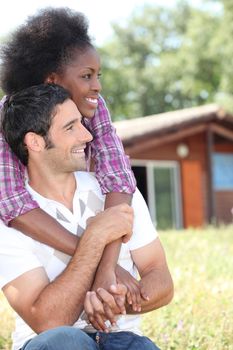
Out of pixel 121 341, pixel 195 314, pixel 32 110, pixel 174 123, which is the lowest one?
pixel 195 314

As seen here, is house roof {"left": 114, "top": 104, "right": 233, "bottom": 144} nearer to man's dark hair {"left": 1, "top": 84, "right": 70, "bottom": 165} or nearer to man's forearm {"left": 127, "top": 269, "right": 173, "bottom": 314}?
man's dark hair {"left": 1, "top": 84, "right": 70, "bottom": 165}

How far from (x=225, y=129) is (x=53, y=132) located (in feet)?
62.1

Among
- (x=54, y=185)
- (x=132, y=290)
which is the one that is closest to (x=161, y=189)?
(x=54, y=185)

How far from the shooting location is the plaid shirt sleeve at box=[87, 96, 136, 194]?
3525 millimetres

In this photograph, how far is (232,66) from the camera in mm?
35312

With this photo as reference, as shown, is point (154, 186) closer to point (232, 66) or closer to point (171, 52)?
point (232, 66)

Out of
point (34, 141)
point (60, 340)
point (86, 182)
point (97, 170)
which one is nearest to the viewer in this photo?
point (60, 340)

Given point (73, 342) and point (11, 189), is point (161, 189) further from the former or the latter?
point (73, 342)

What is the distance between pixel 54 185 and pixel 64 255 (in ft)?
1.09

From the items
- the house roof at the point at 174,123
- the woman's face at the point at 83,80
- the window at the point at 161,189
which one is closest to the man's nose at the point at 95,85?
the woman's face at the point at 83,80

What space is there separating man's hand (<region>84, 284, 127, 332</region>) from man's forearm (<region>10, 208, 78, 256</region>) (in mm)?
284

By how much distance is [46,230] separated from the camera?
316 centimetres

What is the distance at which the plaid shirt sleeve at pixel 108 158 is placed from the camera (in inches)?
139

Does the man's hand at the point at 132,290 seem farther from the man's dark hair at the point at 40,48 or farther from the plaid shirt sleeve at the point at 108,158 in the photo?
the man's dark hair at the point at 40,48
